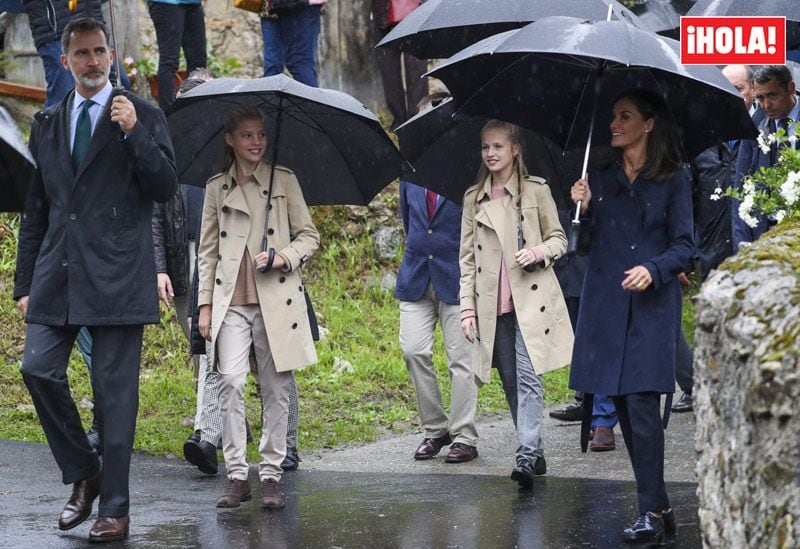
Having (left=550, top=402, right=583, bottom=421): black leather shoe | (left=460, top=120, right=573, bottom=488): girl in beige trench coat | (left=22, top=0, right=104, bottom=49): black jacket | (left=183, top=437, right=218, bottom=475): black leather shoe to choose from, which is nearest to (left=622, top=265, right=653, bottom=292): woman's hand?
(left=460, top=120, right=573, bottom=488): girl in beige trench coat

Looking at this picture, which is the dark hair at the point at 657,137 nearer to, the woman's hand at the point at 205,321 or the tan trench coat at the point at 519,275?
the tan trench coat at the point at 519,275

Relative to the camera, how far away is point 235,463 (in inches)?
287

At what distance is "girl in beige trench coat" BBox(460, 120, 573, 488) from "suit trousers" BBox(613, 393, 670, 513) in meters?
1.39

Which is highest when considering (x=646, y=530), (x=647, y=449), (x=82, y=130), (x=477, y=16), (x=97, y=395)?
(x=477, y=16)

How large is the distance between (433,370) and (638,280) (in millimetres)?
2610

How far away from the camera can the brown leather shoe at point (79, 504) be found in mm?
6641

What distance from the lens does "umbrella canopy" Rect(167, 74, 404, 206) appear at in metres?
7.80

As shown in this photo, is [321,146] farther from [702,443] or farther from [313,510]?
[702,443]

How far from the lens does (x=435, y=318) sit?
888 centimetres

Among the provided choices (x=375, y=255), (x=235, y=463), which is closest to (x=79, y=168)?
(x=235, y=463)

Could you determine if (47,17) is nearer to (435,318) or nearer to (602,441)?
(435,318)

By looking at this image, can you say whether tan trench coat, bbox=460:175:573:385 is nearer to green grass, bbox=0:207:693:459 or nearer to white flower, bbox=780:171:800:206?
green grass, bbox=0:207:693:459

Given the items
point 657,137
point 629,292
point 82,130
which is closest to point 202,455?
point 82,130

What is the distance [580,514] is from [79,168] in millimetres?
2785
